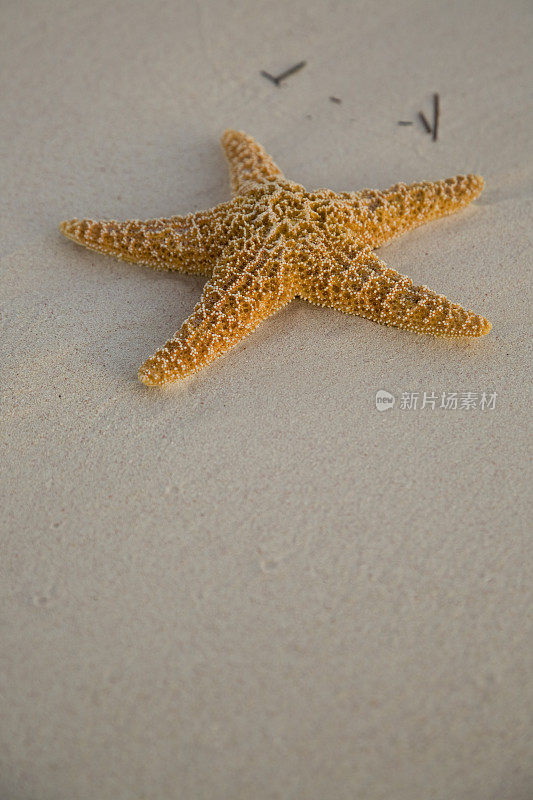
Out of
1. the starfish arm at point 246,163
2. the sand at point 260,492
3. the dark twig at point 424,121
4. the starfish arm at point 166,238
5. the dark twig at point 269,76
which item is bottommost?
the sand at point 260,492

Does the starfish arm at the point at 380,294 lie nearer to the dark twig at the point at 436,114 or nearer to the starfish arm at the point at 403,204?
the starfish arm at the point at 403,204

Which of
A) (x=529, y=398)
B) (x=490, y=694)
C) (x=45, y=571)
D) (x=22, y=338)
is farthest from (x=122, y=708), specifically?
(x=529, y=398)

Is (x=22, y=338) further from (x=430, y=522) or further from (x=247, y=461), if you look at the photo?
(x=430, y=522)

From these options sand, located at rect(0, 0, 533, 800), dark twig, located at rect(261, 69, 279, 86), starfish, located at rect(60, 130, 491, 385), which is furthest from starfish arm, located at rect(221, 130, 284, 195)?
dark twig, located at rect(261, 69, 279, 86)

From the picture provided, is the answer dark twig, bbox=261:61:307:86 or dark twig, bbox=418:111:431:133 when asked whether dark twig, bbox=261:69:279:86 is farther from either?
dark twig, bbox=418:111:431:133

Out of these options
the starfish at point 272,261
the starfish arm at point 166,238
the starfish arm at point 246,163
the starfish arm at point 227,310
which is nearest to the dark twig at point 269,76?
the starfish arm at point 246,163

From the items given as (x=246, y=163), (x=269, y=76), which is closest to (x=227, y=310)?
(x=246, y=163)

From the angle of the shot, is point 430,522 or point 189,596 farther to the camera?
point 430,522

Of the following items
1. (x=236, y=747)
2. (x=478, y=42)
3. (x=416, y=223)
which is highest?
(x=478, y=42)
